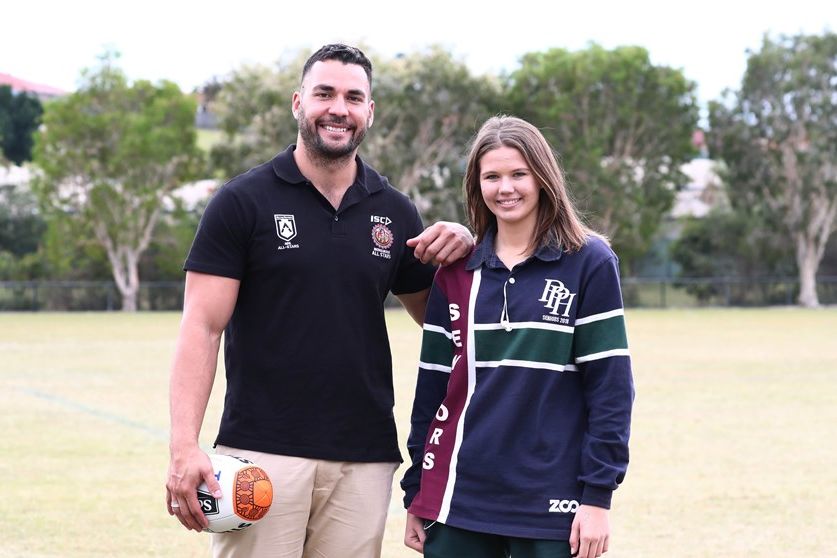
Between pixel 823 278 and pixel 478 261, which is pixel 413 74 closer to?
pixel 823 278

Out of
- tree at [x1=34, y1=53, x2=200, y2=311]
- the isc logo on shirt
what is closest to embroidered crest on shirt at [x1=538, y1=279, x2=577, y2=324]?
the isc logo on shirt

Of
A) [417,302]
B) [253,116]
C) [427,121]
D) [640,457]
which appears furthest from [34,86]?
[417,302]

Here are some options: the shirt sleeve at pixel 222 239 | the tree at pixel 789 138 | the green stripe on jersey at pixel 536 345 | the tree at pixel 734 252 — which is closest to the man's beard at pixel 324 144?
the shirt sleeve at pixel 222 239

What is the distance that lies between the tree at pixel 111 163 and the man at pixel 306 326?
45314 mm

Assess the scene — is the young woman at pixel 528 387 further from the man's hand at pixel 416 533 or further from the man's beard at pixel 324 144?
the man's beard at pixel 324 144

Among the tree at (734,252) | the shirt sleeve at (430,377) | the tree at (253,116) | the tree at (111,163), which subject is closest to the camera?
the shirt sleeve at (430,377)

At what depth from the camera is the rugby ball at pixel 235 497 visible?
3941mm

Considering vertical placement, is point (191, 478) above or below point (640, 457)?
above

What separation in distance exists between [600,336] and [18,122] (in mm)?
79879

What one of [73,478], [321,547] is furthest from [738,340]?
[321,547]

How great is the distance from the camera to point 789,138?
55.1m

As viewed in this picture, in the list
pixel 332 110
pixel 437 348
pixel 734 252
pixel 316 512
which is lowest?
pixel 316 512

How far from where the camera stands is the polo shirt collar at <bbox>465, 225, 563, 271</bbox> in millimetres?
3871

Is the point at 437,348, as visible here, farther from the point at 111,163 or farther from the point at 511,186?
the point at 111,163
